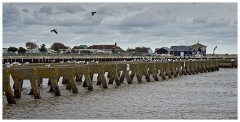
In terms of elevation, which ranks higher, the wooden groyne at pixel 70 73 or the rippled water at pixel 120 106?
the wooden groyne at pixel 70 73

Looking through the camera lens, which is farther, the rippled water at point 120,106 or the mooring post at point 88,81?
the mooring post at point 88,81

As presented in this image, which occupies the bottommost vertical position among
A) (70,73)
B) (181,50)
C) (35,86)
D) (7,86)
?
(35,86)

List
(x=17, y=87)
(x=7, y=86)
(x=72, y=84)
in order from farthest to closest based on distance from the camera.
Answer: (x=72, y=84) → (x=17, y=87) → (x=7, y=86)

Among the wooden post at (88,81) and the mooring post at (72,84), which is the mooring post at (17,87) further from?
the wooden post at (88,81)

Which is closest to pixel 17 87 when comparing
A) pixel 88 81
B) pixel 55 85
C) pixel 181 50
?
pixel 55 85

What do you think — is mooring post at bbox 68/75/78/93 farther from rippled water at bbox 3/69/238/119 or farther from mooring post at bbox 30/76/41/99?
mooring post at bbox 30/76/41/99

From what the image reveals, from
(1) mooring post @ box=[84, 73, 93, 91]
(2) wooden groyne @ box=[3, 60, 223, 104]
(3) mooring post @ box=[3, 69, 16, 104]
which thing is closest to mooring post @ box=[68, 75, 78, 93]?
(2) wooden groyne @ box=[3, 60, 223, 104]

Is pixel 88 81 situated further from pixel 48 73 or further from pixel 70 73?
pixel 48 73

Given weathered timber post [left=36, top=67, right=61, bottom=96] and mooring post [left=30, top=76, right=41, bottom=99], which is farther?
weathered timber post [left=36, top=67, right=61, bottom=96]

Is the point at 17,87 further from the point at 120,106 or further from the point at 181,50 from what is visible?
the point at 181,50

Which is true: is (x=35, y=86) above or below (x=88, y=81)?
above

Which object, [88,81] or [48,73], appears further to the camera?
[88,81]

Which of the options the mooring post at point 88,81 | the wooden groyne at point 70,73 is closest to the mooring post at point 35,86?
the wooden groyne at point 70,73

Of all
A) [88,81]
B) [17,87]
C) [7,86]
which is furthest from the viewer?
[88,81]
